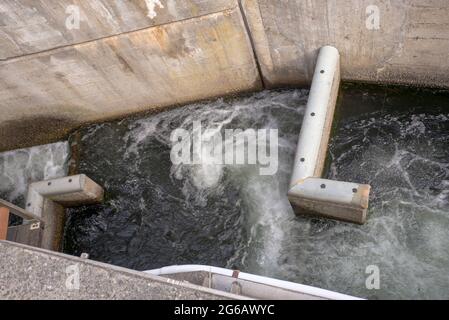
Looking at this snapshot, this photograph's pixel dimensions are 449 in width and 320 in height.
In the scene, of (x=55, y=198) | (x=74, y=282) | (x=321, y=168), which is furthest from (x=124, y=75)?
(x=74, y=282)

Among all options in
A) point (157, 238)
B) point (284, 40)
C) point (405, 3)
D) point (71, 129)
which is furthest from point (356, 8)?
point (71, 129)

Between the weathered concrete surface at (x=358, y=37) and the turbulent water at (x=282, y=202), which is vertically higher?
the weathered concrete surface at (x=358, y=37)

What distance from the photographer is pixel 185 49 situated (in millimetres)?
6680

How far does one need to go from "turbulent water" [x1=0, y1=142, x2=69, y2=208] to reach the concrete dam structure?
40 mm

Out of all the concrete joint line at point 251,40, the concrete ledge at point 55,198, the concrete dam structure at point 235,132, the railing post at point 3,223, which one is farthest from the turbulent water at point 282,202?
the railing post at point 3,223

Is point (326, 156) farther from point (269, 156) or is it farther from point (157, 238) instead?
point (157, 238)

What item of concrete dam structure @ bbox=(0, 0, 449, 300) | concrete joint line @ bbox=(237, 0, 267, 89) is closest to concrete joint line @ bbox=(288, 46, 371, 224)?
concrete dam structure @ bbox=(0, 0, 449, 300)

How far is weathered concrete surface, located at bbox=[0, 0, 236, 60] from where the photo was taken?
586cm

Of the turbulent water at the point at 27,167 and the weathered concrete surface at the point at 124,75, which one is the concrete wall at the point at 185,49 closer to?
the weathered concrete surface at the point at 124,75

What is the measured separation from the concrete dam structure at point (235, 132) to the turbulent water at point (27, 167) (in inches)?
1.6

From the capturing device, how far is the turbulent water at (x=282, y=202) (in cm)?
582

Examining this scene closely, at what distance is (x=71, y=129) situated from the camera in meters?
8.07

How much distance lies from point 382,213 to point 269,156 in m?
1.83

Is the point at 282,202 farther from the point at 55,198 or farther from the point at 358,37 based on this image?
the point at 55,198
